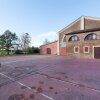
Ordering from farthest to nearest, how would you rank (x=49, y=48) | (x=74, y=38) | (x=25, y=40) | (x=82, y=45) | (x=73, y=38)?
(x=25, y=40), (x=49, y=48), (x=73, y=38), (x=74, y=38), (x=82, y=45)

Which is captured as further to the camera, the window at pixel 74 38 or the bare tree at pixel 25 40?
the bare tree at pixel 25 40

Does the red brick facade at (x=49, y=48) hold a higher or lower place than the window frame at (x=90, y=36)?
lower

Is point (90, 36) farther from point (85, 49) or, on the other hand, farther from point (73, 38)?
point (73, 38)

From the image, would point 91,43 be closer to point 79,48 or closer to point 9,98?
point 79,48

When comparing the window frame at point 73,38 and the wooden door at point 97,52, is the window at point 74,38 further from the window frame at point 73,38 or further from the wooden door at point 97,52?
the wooden door at point 97,52

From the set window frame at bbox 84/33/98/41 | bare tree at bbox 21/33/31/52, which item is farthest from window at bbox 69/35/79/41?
bare tree at bbox 21/33/31/52

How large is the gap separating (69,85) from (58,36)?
27086 mm

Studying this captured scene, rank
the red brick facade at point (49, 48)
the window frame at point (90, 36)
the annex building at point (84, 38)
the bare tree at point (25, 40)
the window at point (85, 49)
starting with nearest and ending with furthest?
the annex building at point (84, 38) < the window frame at point (90, 36) < the window at point (85, 49) < the red brick facade at point (49, 48) < the bare tree at point (25, 40)

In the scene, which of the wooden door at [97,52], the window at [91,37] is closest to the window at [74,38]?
the window at [91,37]

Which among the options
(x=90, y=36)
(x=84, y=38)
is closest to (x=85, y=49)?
(x=84, y=38)

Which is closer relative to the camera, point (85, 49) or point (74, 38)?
point (85, 49)

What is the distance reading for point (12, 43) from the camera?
1848 inches

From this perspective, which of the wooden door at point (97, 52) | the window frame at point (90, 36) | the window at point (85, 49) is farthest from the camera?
the window at point (85, 49)

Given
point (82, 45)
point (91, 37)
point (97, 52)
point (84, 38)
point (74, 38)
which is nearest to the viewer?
point (97, 52)
